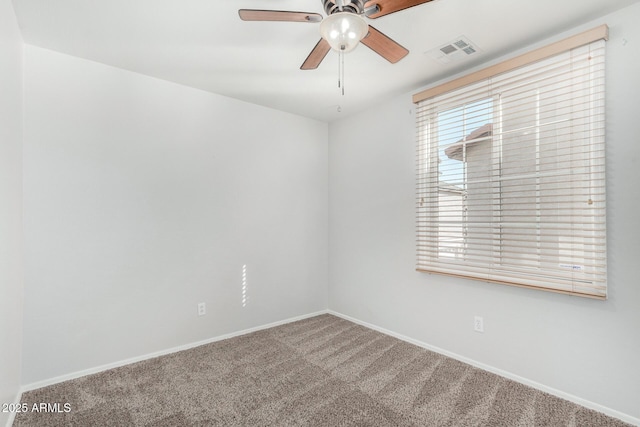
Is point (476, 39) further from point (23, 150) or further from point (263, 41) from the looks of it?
point (23, 150)

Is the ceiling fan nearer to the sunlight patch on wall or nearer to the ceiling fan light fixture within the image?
the ceiling fan light fixture

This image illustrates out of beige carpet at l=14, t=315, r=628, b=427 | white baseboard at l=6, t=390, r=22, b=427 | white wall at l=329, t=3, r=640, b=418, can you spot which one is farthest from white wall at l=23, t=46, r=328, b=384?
white wall at l=329, t=3, r=640, b=418

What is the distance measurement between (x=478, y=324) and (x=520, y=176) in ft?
3.99

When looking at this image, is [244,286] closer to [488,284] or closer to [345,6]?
[488,284]

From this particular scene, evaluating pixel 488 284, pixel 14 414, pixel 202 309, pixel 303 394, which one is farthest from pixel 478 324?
pixel 14 414

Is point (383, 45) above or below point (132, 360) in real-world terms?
above

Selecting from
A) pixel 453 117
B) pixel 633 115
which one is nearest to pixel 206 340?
pixel 453 117

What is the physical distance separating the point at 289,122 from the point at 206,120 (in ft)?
3.29

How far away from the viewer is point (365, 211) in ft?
11.5

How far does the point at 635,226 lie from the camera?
1.82 m

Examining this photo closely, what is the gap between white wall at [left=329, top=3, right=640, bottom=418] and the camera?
185cm

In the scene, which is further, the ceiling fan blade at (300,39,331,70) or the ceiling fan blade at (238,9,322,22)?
the ceiling fan blade at (300,39,331,70)

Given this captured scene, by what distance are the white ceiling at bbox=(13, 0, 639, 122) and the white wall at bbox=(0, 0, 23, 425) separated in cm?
27

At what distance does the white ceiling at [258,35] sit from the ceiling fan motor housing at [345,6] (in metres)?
0.37
